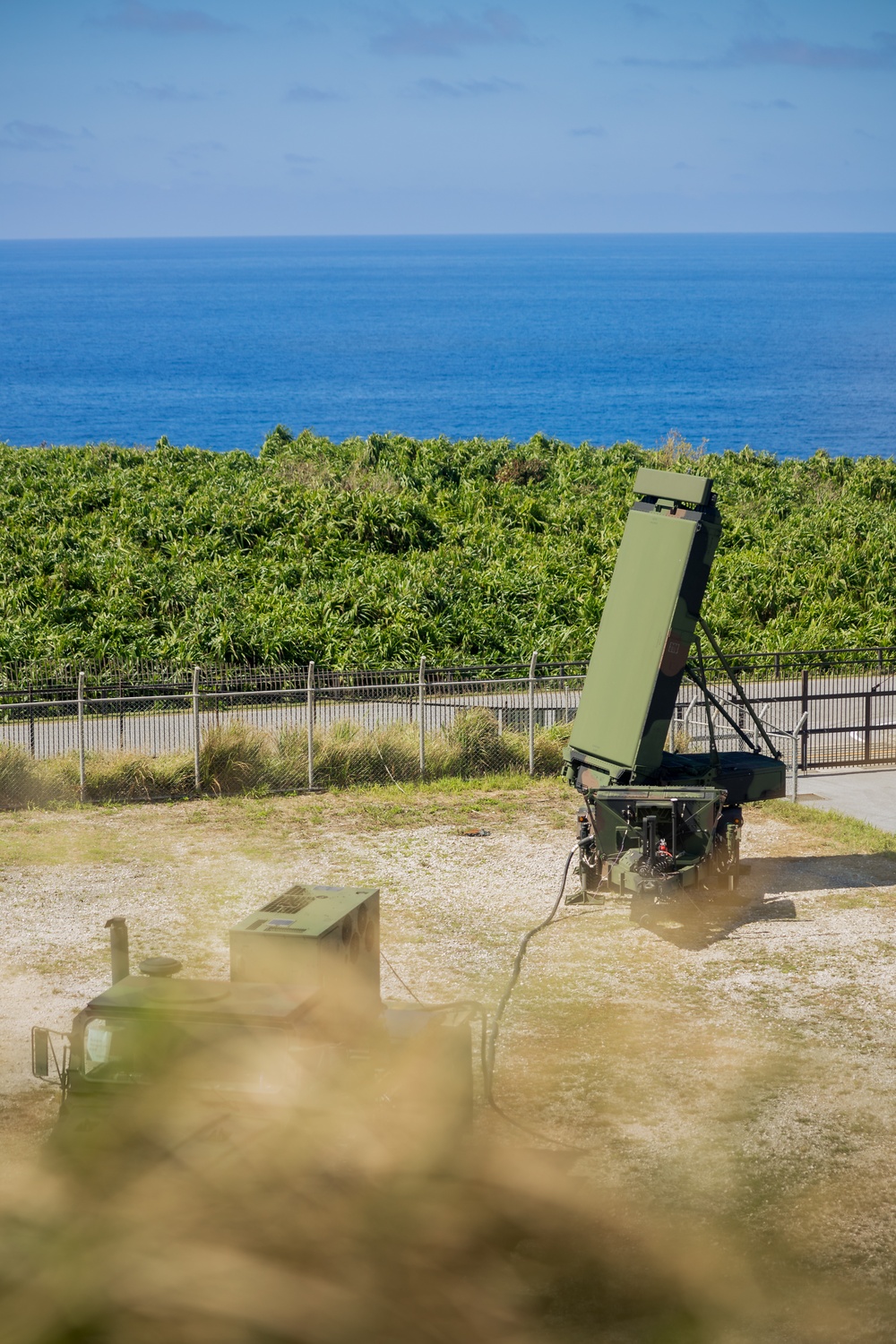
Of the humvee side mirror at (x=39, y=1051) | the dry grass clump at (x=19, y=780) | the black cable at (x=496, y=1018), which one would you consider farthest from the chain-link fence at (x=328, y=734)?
the humvee side mirror at (x=39, y=1051)

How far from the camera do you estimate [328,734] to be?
26.8m

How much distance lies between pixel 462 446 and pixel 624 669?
1699 inches

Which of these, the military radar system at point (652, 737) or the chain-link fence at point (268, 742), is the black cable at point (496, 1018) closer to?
the military radar system at point (652, 737)

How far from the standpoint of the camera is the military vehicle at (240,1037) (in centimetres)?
941

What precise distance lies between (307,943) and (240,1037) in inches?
75.3

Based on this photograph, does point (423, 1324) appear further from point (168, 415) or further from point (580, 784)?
point (168, 415)

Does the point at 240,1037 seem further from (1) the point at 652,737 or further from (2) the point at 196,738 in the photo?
(2) the point at 196,738

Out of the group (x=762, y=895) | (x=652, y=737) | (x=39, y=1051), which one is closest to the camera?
(x=39, y=1051)

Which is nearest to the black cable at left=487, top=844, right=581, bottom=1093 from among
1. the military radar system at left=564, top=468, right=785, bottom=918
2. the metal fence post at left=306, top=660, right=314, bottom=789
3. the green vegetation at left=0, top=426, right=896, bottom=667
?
the military radar system at left=564, top=468, right=785, bottom=918

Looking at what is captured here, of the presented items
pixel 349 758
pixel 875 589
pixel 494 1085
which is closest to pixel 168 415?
pixel 875 589

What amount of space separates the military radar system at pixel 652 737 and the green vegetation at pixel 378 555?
16930 mm

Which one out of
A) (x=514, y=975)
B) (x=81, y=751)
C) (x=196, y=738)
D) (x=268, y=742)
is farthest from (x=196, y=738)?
(x=514, y=975)

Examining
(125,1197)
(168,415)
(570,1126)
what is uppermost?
(168,415)

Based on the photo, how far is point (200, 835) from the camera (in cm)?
2255
